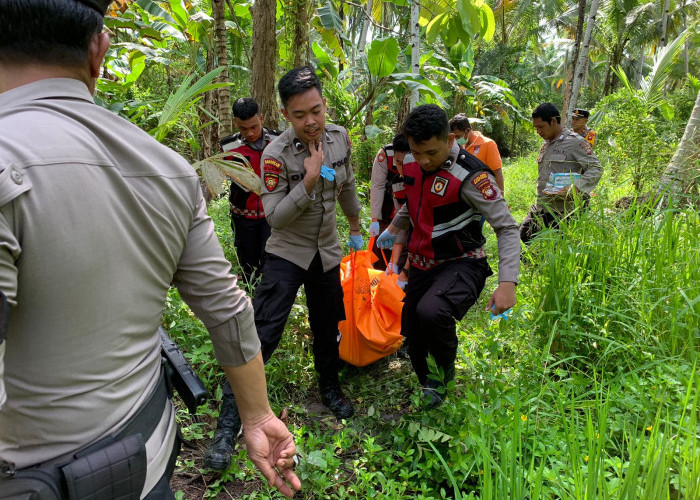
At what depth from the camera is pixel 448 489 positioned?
7.24 ft

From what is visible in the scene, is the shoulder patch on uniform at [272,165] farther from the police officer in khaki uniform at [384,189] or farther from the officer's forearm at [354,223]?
the police officer in khaki uniform at [384,189]

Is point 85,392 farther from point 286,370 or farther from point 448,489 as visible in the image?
point 286,370

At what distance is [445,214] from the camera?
109 inches

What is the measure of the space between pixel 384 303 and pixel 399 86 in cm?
421

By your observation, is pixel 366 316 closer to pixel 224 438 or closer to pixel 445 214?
pixel 445 214

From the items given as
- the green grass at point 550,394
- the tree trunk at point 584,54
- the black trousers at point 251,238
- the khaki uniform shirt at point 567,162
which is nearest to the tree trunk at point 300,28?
the black trousers at point 251,238

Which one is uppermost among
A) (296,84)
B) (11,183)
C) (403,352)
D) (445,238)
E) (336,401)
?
(296,84)

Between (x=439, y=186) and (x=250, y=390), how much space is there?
1.84m

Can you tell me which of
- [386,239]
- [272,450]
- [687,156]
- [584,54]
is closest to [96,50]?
[272,450]

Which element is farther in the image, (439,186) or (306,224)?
(306,224)

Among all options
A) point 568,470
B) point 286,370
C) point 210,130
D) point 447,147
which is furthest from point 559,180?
point 210,130

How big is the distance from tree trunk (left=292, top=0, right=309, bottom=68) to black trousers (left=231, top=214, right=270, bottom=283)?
323 cm

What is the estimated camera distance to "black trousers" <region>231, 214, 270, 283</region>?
13.7ft

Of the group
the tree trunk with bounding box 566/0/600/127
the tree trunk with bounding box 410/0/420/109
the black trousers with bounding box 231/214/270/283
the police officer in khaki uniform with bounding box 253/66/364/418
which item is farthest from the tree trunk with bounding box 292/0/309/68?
the tree trunk with bounding box 566/0/600/127
